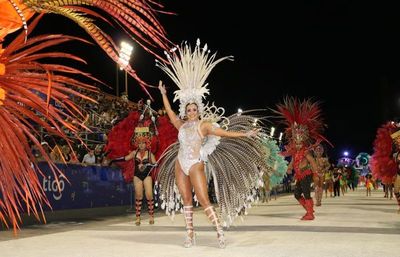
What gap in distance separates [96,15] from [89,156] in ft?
44.7

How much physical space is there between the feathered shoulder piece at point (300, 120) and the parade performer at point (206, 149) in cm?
492

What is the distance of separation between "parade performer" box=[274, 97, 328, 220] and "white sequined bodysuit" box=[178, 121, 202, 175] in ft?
16.4

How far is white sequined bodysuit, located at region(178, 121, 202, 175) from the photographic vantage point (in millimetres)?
7055

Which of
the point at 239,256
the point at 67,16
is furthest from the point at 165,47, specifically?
the point at 239,256

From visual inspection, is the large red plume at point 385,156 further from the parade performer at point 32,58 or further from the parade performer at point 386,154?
the parade performer at point 32,58

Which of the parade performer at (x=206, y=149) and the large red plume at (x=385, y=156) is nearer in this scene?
the parade performer at (x=206, y=149)

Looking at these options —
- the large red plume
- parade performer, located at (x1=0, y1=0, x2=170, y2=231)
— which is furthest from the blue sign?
parade performer, located at (x1=0, y1=0, x2=170, y2=231)

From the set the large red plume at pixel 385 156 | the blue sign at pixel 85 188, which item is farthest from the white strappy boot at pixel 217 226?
the large red plume at pixel 385 156

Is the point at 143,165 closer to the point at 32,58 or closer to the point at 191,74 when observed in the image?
the point at 191,74

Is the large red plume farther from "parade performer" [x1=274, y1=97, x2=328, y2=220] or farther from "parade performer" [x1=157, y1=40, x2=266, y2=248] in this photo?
"parade performer" [x1=157, y1=40, x2=266, y2=248]

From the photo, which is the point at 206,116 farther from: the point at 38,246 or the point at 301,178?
the point at 301,178

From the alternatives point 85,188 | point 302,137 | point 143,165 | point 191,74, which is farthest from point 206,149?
point 85,188

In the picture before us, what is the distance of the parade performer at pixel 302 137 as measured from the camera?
1173cm

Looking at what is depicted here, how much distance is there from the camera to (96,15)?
152 centimetres
